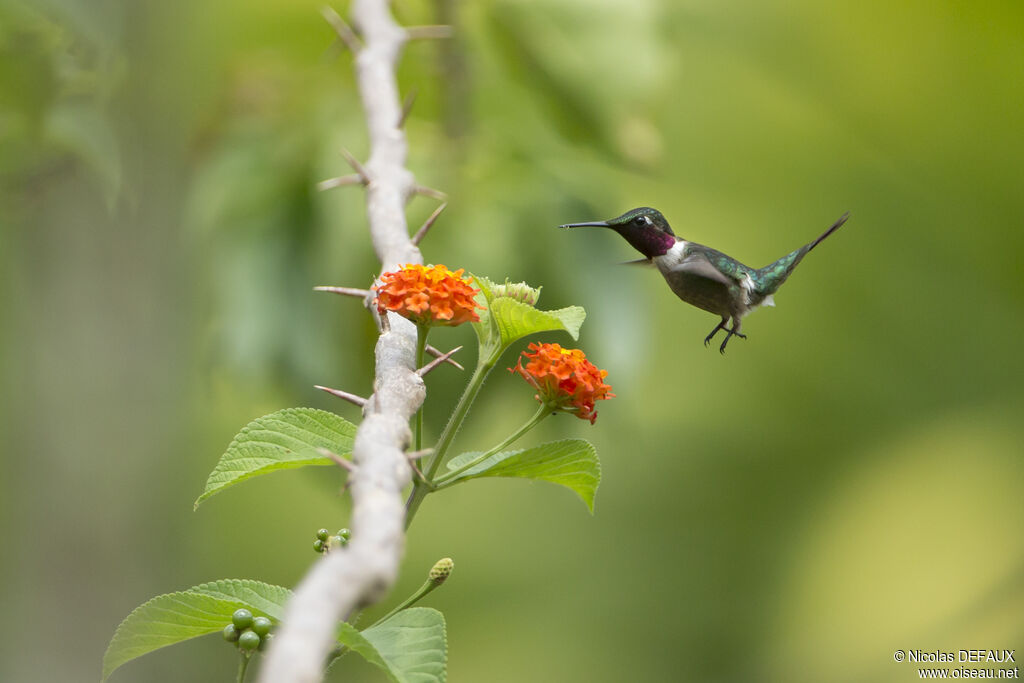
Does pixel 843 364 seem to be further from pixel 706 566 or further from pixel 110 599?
pixel 110 599

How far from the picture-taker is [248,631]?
53 cm

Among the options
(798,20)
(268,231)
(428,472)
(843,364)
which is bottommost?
(428,472)

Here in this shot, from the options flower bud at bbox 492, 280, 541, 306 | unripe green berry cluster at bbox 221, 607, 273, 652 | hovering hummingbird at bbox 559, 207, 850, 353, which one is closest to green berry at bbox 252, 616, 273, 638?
unripe green berry cluster at bbox 221, 607, 273, 652

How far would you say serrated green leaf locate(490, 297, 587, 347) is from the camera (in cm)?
54

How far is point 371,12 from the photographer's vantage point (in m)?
0.99

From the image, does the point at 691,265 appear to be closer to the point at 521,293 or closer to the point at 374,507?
the point at 521,293

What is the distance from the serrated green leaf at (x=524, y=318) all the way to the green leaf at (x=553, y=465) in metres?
0.06

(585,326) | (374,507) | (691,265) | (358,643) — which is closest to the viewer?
(374,507)

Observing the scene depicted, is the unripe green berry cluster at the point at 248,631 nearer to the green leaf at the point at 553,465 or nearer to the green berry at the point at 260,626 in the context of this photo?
the green berry at the point at 260,626

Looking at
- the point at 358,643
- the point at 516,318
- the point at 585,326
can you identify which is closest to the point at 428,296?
the point at 516,318

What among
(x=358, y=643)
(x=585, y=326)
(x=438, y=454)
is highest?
(x=585, y=326)

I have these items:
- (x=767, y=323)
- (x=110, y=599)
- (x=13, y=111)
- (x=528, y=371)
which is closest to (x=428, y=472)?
(x=528, y=371)

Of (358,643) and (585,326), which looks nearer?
(358,643)

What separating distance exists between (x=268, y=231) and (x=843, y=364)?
108 inches
